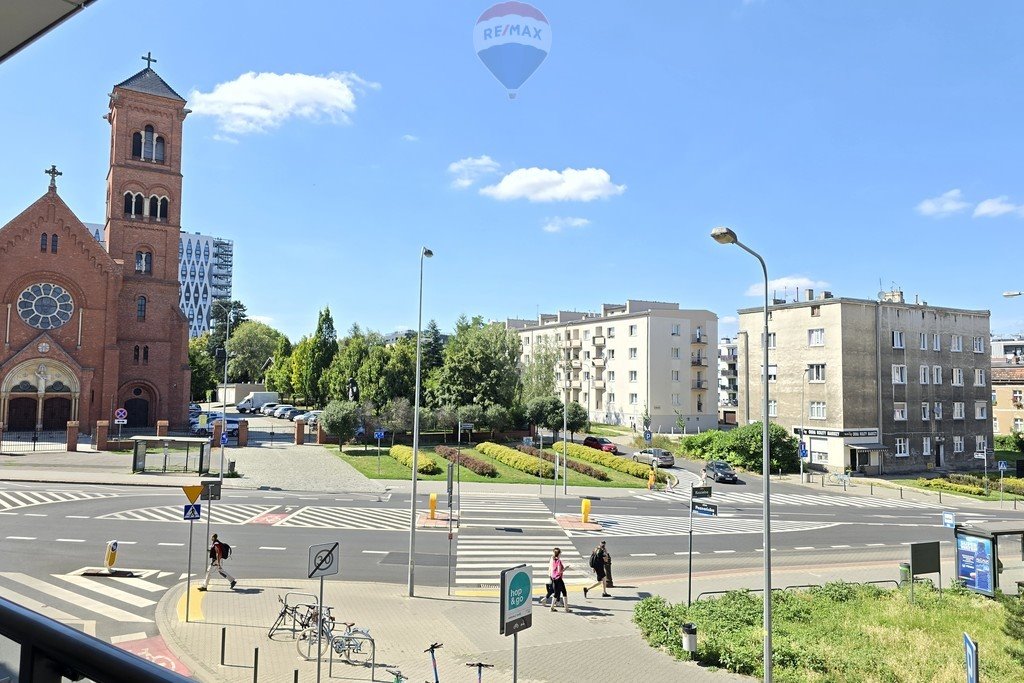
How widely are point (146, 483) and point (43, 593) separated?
2163cm

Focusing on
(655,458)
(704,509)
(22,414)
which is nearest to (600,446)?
(655,458)

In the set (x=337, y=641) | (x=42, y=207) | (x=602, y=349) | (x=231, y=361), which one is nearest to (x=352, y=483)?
(x=337, y=641)

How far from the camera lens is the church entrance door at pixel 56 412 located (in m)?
53.7

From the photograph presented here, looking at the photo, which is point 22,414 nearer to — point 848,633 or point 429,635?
point 429,635

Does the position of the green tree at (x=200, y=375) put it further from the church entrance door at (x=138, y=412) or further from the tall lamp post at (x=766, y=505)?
the tall lamp post at (x=766, y=505)

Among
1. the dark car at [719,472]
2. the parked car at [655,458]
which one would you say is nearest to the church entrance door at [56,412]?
the parked car at [655,458]

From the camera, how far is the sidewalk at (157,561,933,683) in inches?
536

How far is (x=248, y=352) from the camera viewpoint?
130m

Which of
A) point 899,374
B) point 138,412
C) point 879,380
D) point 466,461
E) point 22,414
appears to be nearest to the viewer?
point 466,461

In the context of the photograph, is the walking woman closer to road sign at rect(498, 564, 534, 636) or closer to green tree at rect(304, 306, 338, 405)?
road sign at rect(498, 564, 534, 636)

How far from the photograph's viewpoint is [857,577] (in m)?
22.6

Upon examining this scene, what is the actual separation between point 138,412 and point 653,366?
50136 millimetres

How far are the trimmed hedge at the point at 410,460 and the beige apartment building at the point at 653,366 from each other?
29.3 m

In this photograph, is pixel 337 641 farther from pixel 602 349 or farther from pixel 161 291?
pixel 602 349
